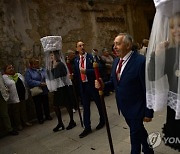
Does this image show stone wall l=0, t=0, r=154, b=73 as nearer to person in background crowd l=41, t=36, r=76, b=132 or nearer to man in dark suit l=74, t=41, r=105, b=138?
person in background crowd l=41, t=36, r=76, b=132

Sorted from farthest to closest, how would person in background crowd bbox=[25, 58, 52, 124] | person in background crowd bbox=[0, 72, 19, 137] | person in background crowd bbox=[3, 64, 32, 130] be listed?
person in background crowd bbox=[25, 58, 52, 124], person in background crowd bbox=[3, 64, 32, 130], person in background crowd bbox=[0, 72, 19, 137]

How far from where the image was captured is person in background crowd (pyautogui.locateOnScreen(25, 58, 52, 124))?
6055 mm

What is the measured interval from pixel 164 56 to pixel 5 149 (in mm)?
4072

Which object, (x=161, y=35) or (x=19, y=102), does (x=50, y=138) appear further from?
(x=161, y=35)

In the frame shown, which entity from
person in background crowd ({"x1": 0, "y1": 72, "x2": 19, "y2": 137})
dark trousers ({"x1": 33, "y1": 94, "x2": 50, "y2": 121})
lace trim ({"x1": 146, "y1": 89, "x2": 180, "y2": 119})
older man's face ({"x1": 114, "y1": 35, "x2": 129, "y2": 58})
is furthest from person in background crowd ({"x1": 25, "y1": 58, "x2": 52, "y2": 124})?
lace trim ({"x1": 146, "y1": 89, "x2": 180, "y2": 119})

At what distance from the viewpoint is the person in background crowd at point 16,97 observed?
5527 mm

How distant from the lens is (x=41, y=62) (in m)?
7.15

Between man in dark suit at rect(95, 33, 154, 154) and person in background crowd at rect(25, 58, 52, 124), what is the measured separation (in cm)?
361

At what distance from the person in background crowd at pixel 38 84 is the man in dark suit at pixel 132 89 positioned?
142 inches

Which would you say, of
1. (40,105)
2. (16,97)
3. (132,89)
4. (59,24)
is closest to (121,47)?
(132,89)

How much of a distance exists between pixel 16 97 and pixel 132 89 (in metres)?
3.66

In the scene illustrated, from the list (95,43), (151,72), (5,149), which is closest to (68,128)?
(5,149)

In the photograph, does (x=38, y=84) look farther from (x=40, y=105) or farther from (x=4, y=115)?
(x=4, y=115)

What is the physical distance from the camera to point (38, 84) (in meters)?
6.03
